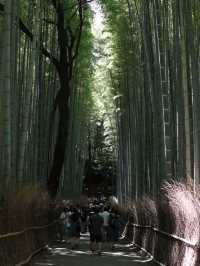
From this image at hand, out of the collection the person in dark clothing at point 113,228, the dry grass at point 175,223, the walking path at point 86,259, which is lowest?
the walking path at point 86,259

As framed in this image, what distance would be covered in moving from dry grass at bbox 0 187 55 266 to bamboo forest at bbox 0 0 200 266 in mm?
21

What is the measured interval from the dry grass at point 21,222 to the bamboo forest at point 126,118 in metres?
0.02

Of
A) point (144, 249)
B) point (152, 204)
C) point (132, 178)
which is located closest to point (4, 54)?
point (152, 204)

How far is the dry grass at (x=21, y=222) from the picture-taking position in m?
7.07

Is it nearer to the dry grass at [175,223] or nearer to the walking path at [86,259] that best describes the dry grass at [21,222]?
the walking path at [86,259]

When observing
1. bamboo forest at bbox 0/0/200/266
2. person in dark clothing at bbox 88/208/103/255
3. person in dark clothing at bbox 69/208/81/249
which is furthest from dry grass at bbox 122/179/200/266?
person in dark clothing at bbox 69/208/81/249

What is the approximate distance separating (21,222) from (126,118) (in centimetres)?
1382

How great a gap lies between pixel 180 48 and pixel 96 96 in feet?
66.4

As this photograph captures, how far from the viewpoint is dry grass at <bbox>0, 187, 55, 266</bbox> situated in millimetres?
7066

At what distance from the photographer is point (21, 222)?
8.52 metres

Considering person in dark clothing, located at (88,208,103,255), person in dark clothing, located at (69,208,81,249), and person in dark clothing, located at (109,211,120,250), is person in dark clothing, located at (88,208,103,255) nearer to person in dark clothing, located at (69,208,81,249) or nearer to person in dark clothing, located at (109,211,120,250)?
person in dark clothing, located at (69,208,81,249)

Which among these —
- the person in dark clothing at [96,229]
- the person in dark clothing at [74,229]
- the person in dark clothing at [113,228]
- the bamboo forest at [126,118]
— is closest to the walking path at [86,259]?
the bamboo forest at [126,118]

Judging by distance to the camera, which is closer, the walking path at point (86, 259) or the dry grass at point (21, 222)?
the dry grass at point (21, 222)

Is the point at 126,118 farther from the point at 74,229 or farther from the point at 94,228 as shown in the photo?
the point at 94,228
